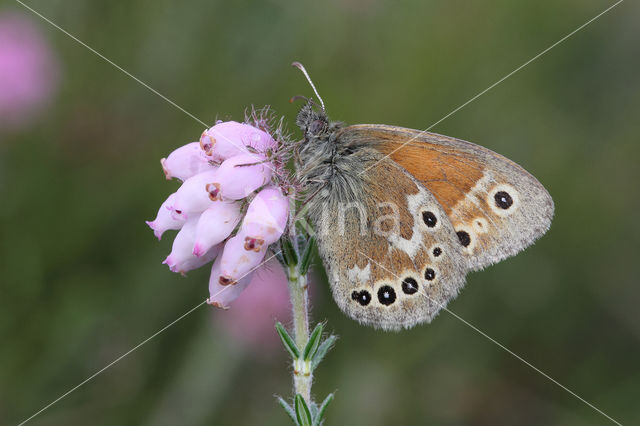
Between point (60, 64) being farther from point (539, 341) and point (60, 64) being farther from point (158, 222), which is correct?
point (539, 341)

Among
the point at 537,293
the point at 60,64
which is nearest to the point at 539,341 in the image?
the point at 537,293

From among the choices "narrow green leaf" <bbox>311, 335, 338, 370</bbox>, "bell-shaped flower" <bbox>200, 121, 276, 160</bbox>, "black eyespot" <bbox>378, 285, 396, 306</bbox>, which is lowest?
"narrow green leaf" <bbox>311, 335, 338, 370</bbox>

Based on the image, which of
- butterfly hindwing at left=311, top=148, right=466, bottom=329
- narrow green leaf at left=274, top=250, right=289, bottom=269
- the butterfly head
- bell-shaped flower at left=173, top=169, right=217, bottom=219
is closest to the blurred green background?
butterfly hindwing at left=311, top=148, right=466, bottom=329

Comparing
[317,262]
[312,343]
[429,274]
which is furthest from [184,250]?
[317,262]

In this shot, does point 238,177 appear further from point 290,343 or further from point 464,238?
point 464,238

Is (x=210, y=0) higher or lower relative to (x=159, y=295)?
higher

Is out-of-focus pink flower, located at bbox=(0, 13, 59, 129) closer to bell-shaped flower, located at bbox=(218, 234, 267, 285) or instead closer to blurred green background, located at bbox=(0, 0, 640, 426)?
blurred green background, located at bbox=(0, 0, 640, 426)
